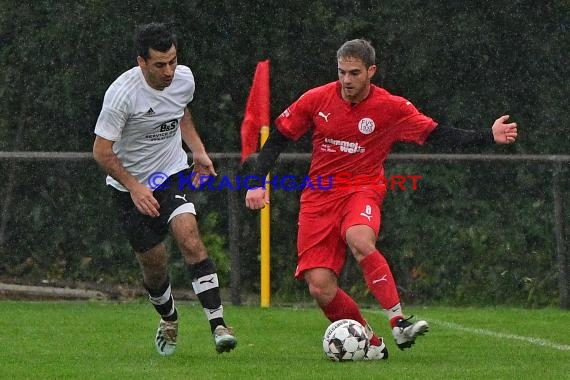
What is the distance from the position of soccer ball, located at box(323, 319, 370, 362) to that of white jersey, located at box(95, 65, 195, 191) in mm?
1502

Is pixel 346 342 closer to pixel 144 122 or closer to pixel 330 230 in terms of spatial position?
pixel 330 230

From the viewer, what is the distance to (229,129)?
14906 millimetres

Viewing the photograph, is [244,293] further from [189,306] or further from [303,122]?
[303,122]

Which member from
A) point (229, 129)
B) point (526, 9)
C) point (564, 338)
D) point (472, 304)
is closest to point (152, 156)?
point (564, 338)

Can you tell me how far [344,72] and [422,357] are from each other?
1.81 meters

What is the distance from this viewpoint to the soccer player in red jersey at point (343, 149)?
827cm

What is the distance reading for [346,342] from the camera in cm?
796

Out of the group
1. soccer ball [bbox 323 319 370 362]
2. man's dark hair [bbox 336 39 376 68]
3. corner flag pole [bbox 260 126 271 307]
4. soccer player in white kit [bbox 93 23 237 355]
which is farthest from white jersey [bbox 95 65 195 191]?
corner flag pole [bbox 260 126 271 307]


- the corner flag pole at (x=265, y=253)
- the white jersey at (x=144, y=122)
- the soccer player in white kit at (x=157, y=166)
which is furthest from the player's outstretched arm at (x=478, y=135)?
the corner flag pole at (x=265, y=253)

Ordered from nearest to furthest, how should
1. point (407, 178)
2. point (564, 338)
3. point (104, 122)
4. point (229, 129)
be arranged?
point (104, 122) < point (564, 338) < point (407, 178) < point (229, 129)

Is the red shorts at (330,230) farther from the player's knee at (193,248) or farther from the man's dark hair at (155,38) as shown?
the man's dark hair at (155,38)

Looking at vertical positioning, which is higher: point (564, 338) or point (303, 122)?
point (303, 122)

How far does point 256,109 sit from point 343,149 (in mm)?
5443

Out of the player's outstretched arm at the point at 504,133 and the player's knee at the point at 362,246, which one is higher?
the player's outstretched arm at the point at 504,133
